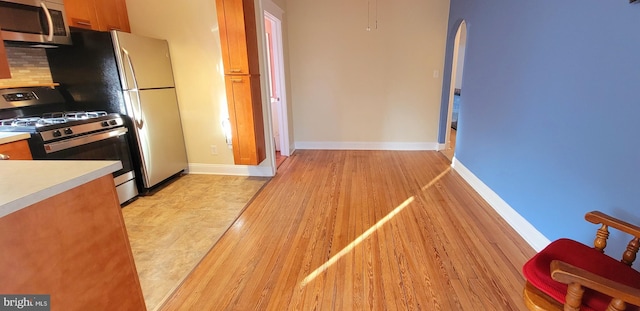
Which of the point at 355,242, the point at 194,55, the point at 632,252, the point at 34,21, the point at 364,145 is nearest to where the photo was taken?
the point at 632,252

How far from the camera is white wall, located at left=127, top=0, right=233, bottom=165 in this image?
3.12 metres

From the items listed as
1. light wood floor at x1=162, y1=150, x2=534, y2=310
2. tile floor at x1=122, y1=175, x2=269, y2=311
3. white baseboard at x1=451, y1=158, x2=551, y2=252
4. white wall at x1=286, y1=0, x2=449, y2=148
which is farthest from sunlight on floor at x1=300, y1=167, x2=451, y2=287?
white wall at x1=286, y1=0, x2=449, y2=148

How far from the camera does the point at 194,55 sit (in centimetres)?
323

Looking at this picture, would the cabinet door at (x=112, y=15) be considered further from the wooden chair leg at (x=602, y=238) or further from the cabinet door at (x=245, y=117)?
the wooden chair leg at (x=602, y=238)

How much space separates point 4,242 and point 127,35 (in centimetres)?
249

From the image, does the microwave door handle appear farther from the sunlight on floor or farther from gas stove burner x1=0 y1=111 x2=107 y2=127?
the sunlight on floor

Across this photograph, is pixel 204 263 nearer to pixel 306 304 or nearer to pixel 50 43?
pixel 306 304

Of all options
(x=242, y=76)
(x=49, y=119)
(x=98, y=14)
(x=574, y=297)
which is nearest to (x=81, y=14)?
(x=98, y=14)

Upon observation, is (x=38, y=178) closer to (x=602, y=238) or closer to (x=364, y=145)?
(x=602, y=238)

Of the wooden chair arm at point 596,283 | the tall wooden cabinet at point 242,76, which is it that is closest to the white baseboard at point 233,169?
the tall wooden cabinet at point 242,76

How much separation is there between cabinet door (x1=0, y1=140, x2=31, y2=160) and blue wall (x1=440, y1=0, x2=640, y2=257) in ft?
11.9

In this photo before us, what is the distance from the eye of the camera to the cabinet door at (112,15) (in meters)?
2.81

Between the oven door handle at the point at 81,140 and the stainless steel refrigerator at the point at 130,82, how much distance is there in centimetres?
16

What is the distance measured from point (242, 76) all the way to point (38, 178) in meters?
2.20
